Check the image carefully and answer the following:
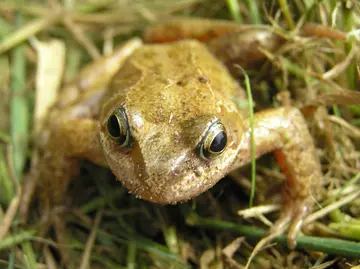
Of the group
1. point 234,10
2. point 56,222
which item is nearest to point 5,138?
point 56,222

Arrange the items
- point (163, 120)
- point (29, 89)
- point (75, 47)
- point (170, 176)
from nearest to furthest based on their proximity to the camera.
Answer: point (170, 176) < point (163, 120) < point (29, 89) < point (75, 47)

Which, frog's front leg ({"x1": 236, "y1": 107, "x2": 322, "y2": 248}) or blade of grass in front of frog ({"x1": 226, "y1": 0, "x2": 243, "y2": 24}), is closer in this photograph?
frog's front leg ({"x1": 236, "y1": 107, "x2": 322, "y2": 248})

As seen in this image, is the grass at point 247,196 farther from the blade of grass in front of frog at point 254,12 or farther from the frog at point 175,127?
the frog at point 175,127

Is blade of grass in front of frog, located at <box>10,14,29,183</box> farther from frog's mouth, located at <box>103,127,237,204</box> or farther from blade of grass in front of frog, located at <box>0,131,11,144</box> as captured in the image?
frog's mouth, located at <box>103,127,237,204</box>

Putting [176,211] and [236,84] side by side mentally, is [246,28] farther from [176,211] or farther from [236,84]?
[176,211]

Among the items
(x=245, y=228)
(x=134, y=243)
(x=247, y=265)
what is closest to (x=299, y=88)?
(x=245, y=228)

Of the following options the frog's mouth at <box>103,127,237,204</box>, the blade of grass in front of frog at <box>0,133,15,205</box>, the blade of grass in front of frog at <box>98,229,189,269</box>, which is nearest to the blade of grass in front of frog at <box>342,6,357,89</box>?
the frog's mouth at <box>103,127,237,204</box>
